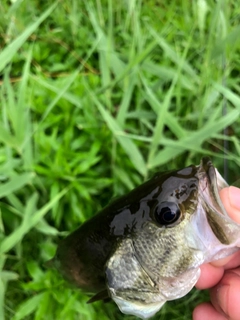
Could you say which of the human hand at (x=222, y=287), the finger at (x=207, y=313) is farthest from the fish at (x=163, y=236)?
the finger at (x=207, y=313)

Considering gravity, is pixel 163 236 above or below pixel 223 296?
above

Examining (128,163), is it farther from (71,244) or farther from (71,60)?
(71,60)

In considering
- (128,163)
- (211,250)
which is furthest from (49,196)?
(211,250)

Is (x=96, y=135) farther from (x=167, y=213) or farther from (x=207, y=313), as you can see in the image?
(x=207, y=313)

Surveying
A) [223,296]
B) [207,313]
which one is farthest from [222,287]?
[207,313]

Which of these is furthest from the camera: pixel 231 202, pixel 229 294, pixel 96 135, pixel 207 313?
pixel 96 135

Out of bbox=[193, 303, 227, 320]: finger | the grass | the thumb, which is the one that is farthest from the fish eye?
bbox=[193, 303, 227, 320]: finger

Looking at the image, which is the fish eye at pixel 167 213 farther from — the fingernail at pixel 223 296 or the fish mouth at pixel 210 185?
the fingernail at pixel 223 296
